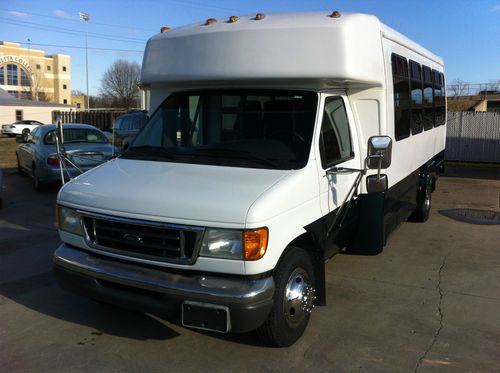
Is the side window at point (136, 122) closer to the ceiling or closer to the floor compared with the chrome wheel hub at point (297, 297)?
closer to the ceiling

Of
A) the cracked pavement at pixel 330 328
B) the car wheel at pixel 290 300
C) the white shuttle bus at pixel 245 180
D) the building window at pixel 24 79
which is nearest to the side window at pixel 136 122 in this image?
the cracked pavement at pixel 330 328

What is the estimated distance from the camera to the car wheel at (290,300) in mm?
3594

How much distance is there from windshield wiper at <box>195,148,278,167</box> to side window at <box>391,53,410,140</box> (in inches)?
85.4

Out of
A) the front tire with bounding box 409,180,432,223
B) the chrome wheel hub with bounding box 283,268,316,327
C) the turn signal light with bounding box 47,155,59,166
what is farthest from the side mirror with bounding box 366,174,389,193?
the turn signal light with bounding box 47,155,59,166

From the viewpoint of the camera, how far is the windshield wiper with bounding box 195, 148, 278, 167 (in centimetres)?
396

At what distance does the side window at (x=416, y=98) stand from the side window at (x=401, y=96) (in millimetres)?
320

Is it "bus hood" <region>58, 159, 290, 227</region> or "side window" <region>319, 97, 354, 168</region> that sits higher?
"side window" <region>319, 97, 354, 168</region>

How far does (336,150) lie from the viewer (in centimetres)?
Result: 445

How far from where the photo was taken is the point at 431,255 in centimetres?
663

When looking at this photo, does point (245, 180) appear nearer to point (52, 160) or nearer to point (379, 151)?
point (379, 151)

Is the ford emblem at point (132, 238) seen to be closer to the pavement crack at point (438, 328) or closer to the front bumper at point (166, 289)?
the front bumper at point (166, 289)

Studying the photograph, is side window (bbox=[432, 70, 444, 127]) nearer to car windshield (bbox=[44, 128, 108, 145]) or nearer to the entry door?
the entry door

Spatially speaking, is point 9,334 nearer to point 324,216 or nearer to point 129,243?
point 129,243

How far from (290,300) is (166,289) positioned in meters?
0.99
